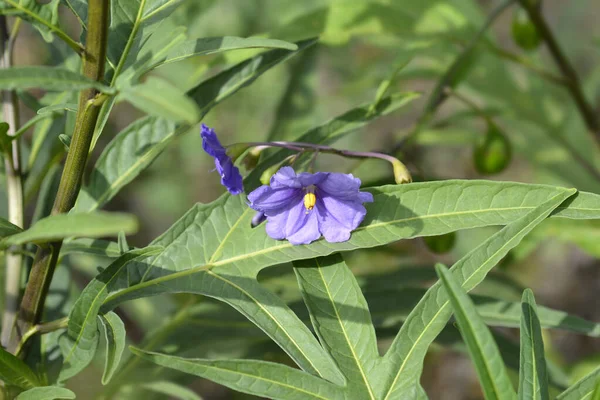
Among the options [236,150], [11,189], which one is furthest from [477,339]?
[11,189]

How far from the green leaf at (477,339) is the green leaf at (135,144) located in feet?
2.14

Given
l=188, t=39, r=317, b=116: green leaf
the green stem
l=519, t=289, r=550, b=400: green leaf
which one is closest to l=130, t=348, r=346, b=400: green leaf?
the green stem

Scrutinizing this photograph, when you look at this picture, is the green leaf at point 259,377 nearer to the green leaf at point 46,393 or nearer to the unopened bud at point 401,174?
the green leaf at point 46,393

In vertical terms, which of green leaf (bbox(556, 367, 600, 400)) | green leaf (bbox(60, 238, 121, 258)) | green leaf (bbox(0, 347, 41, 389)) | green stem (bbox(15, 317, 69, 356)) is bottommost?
green leaf (bbox(556, 367, 600, 400))

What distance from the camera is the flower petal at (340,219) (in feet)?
3.71

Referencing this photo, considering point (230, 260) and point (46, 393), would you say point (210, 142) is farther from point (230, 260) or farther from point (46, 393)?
point (46, 393)

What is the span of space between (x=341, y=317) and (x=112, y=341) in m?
0.38

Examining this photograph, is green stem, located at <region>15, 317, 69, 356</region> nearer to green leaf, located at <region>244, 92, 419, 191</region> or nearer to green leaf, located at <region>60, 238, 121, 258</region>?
green leaf, located at <region>60, 238, 121, 258</region>

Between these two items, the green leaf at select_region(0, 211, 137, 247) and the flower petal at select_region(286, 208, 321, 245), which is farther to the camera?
the flower petal at select_region(286, 208, 321, 245)

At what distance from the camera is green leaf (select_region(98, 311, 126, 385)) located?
1.03 meters

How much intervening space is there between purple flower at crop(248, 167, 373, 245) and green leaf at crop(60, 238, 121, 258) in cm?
25

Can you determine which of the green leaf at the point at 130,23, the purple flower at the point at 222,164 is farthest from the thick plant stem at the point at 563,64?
the green leaf at the point at 130,23

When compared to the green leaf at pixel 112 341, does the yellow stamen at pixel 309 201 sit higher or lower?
higher

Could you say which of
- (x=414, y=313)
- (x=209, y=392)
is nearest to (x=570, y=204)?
(x=414, y=313)
